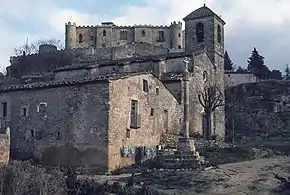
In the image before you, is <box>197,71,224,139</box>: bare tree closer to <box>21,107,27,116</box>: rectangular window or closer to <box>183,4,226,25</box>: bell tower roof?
<box>183,4,226,25</box>: bell tower roof

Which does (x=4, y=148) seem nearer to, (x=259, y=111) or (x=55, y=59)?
(x=259, y=111)

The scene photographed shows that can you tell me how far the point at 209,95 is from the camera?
38.2 meters

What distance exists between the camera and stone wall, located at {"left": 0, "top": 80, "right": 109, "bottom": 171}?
1063 inches

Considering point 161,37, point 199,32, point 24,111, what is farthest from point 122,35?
point 24,111

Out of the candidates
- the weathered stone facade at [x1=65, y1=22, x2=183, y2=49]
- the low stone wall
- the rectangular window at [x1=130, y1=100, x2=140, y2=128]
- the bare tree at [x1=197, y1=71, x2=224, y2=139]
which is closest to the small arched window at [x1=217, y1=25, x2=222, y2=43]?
the bare tree at [x1=197, y1=71, x2=224, y2=139]

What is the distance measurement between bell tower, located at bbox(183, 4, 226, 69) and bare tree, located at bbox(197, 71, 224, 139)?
1.87 meters

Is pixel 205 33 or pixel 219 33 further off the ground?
pixel 219 33

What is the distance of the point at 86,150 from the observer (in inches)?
1066

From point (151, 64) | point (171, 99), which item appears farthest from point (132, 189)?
point (151, 64)

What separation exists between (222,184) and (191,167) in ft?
13.2

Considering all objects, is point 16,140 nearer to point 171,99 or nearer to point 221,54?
→ point 171,99

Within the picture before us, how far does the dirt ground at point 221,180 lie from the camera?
21.6 m

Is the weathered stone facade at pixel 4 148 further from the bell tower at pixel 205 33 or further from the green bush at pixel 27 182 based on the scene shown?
the bell tower at pixel 205 33

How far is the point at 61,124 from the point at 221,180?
10.0 m
